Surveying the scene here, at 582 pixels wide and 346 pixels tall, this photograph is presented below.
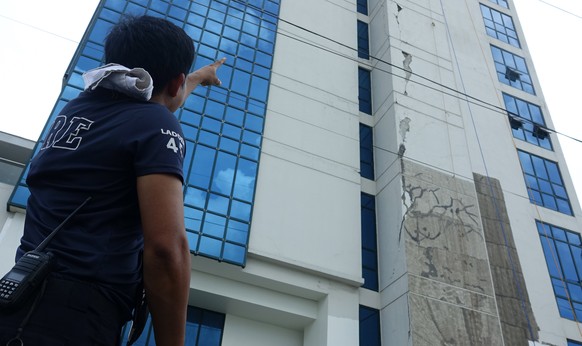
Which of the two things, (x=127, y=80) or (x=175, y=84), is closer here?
(x=127, y=80)

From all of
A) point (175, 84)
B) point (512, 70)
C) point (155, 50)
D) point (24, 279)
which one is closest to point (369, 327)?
point (175, 84)

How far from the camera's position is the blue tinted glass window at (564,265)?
1371cm

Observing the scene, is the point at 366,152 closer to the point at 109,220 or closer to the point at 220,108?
the point at 220,108

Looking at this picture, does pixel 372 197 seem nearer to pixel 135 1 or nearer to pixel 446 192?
pixel 446 192

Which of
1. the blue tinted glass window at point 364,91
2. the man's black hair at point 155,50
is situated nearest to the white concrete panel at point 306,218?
the blue tinted glass window at point 364,91

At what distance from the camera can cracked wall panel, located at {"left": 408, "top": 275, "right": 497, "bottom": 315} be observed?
36.6 feet

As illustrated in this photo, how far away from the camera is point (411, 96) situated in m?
15.4

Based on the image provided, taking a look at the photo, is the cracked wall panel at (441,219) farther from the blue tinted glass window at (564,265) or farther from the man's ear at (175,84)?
the man's ear at (175,84)

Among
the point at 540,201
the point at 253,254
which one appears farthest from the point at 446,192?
the point at 253,254

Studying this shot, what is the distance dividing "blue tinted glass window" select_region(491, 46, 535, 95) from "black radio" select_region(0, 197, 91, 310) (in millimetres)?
20913

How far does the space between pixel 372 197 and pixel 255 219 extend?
13.6 ft

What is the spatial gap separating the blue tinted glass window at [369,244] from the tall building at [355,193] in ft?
0.13

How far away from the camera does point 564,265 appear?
14.7 meters

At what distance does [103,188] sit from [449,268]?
11.6 m
